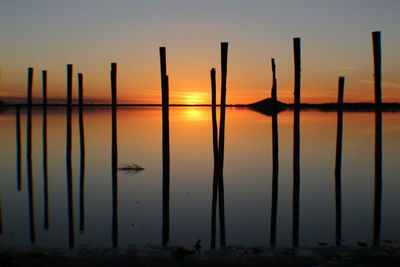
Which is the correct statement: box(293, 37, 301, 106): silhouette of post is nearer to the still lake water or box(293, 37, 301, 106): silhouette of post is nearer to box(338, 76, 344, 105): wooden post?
box(338, 76, 344, 105): wooden post

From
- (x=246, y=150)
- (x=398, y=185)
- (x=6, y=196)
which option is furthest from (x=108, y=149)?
(x=398, y=185)

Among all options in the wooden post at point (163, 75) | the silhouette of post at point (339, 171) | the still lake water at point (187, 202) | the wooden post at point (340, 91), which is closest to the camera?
the still lake water at point (187, 202)

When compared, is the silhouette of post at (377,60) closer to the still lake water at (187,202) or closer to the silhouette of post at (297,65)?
the silhouette of post at (297,65)

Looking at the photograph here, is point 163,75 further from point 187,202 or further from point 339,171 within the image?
point 339,171

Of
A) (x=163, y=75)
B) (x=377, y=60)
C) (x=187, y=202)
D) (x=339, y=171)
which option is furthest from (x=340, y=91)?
(x=187, y=202)

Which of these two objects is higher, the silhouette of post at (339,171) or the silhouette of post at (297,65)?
the silhouette of post at (297,65)

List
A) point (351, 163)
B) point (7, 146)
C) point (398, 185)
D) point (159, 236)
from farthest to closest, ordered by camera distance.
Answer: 1. point (7, 146)
2. point (351, 163)
3. point (398, 185)
4. point (159, 236)

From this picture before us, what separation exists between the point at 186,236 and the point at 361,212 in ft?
17.0

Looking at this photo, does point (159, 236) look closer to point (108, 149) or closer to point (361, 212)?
point (361, 212)

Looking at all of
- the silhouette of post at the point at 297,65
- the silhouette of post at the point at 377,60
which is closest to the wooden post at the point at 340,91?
the silhouette of post at the point at 377,60

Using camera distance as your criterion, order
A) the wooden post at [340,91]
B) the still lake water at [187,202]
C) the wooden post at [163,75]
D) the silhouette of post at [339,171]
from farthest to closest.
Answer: the wooden post at [340,91] → the wooden post at [163,75] → the silhouette of post at [339,171] → the still lake water at [187,202]

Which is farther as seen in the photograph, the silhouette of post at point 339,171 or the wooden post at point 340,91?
the wooden post at point 340,91

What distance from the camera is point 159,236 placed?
7.70 meters

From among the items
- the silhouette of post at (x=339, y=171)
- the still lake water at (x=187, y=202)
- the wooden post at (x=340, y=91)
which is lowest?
the still lake water at (x=187, y=202)
